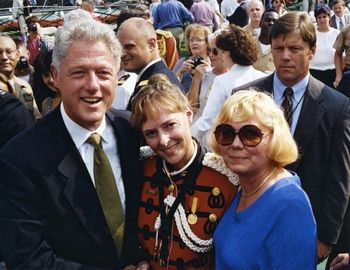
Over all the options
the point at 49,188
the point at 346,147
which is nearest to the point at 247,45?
the point at 346,147

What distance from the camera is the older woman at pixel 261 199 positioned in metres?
1.95

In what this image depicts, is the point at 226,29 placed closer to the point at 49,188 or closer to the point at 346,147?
the point at 346,147

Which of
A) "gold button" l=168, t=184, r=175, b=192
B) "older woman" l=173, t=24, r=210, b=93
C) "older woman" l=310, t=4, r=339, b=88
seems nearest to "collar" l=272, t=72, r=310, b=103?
"gold button" l=168, t=184, r=175, b=192

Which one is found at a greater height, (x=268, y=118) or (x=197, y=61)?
(x=268, y=118)

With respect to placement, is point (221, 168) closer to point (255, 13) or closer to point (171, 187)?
point (171, 187)

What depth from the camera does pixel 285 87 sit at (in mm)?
3051

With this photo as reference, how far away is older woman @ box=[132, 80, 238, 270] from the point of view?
226 cm

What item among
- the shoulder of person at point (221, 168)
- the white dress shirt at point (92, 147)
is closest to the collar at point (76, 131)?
the white dress shirt at point (92, 147)

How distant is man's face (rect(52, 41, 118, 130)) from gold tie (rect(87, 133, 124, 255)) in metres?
0.14

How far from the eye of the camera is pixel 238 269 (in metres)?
2.02

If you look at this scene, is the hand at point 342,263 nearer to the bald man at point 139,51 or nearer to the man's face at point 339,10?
the bald man at point 139,51

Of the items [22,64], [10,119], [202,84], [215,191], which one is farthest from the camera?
[22,64]

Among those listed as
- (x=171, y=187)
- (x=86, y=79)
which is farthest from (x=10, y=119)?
(x=171, y=187)

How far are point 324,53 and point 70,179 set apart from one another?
233 inches
